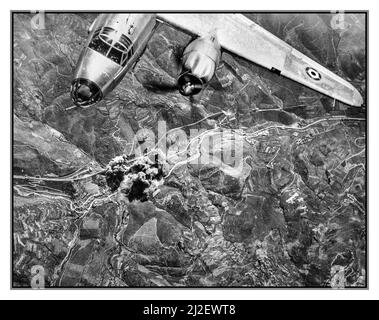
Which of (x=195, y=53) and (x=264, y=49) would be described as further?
(x=264, y=49)

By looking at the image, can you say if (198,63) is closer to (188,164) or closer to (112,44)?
Answer: (112,44)

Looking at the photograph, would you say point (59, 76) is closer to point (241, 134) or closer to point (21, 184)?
point (21, 184)

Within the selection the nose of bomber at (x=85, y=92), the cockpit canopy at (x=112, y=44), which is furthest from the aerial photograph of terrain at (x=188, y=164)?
the cockpit canopy at (x=112, y=44)

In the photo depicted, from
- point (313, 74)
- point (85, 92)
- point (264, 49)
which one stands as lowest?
point (85, 92)

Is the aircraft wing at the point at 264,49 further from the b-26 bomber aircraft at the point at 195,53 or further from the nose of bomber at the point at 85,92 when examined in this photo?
the nose of bomber at the point at 85,92

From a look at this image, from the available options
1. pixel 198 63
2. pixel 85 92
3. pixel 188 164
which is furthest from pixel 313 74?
pixel 85 92

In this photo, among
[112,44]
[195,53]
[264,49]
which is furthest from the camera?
[264,49]

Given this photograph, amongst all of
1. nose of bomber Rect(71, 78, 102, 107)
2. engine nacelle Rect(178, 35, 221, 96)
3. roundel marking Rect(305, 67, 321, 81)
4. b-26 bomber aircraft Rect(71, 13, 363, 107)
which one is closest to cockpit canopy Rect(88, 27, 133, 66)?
b-26 bomber aircraft Rect(71, 13, 363, 107)
